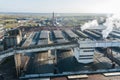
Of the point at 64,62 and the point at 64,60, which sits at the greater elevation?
the point at 64,60

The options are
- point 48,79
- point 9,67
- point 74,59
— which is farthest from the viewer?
point 74,59

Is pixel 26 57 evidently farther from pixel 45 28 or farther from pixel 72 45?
pixel 45 28

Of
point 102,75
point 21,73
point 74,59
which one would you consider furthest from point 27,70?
point 102,75

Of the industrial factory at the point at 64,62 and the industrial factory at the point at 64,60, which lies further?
the industrial factory at the point at 64,60

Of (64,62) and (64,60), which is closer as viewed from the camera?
(64,62)

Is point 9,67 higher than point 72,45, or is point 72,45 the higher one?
point 72,45

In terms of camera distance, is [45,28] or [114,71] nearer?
[114,71]

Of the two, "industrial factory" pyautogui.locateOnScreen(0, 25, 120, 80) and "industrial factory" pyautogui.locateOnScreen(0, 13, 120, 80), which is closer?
"industrial factory" pyautogui.locateOnScreen(0, 13, 120, 80)

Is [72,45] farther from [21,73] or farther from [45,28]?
[45,28]

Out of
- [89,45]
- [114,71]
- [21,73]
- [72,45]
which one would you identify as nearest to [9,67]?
[21,73]

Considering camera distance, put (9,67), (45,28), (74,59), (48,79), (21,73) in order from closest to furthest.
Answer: (48,79), (21,73), (9,67), (74,59), (45,28)
